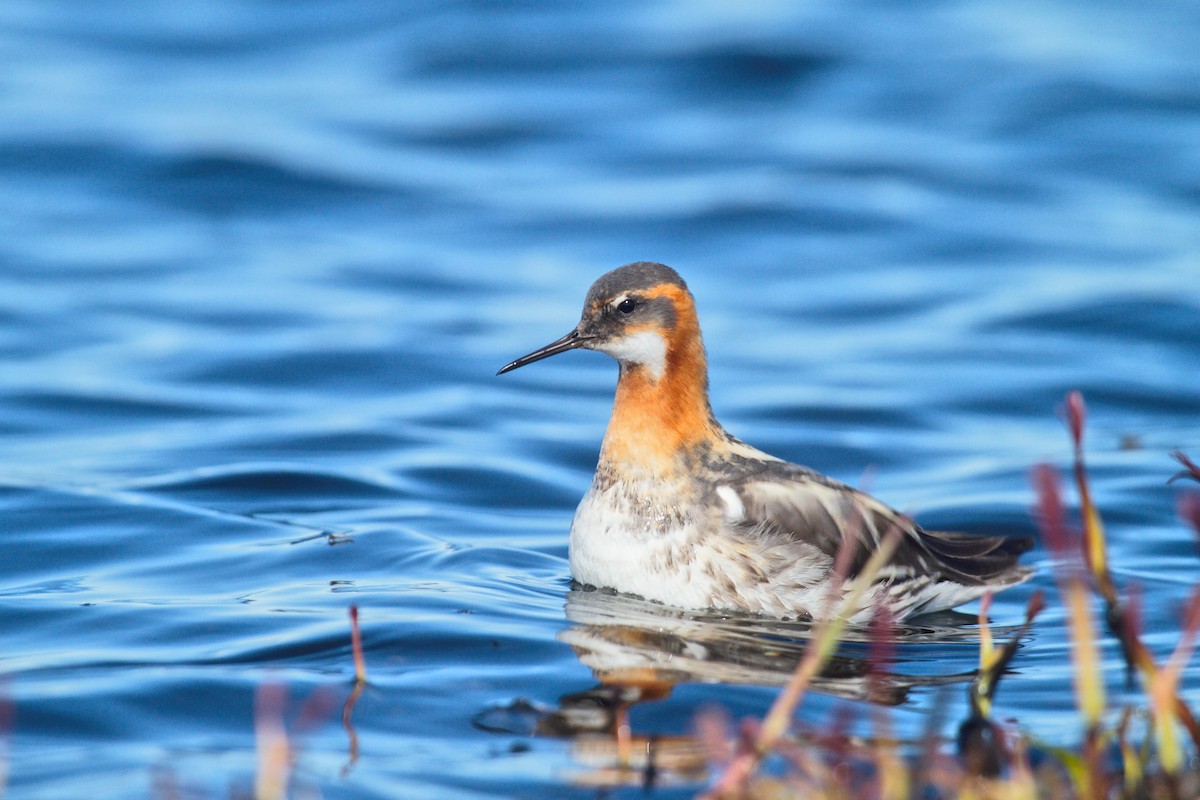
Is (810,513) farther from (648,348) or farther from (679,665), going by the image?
(679,665)

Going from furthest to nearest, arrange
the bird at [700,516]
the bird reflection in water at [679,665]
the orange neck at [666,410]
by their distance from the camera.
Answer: the orange neck at [666,410] < the bird at [700,516] < the bird reflection in water at [679,665]

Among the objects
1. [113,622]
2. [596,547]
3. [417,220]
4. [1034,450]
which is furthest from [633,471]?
[417,220]

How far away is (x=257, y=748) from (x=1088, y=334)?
942cm

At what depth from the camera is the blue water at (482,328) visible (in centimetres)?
565

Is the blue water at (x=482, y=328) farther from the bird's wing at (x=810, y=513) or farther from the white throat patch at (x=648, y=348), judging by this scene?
the white throat patch at (x=648, y=348)

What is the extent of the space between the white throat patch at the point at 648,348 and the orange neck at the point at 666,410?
0.06 ft

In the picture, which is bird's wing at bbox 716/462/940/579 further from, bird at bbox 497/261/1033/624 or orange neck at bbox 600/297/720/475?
orange neck at bbox 600/297/720/475

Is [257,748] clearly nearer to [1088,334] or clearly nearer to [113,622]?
[113,622]

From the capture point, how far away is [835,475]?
9.70m

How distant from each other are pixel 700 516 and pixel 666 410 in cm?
56

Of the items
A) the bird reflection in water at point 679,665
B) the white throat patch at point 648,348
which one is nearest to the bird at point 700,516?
the white throat patch at point 648,348

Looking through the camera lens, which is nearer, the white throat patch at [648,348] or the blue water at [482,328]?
the blue water at [482,328]

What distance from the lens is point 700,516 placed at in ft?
21.9

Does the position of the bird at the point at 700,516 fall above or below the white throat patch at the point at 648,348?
below
